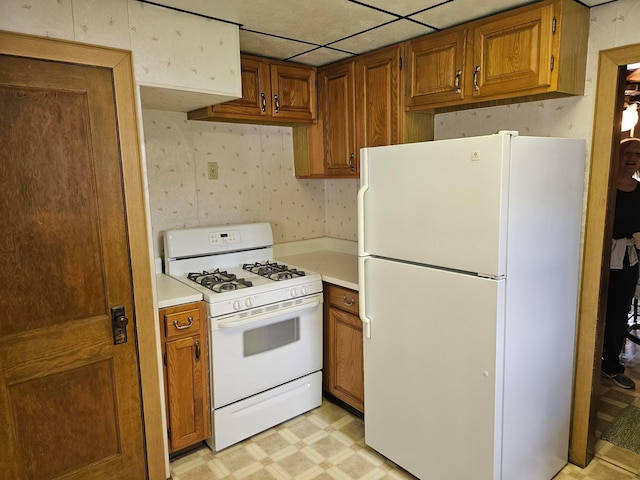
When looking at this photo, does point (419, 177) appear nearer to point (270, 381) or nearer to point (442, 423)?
point (442, 423)

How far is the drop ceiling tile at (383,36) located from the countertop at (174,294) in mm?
1589

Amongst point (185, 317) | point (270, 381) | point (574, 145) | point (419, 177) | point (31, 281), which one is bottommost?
point (270, 381)

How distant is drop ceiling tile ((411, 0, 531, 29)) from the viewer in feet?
6.40

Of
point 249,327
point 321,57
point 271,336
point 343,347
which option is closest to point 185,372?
point 249,327

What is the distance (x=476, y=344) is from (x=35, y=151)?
1.92 meters

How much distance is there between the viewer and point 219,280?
2594mm

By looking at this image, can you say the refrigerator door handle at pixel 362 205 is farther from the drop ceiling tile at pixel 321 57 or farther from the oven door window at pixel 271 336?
the drop ceiling tile at pixel 321 57

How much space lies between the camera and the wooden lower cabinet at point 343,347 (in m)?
2.63

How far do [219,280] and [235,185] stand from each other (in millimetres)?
789

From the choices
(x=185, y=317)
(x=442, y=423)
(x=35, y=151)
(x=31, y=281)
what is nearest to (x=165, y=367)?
(x=185, y=317)

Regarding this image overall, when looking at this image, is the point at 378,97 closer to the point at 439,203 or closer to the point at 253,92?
the point at 253,92

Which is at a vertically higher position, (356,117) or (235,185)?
(356,117)

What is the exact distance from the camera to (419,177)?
1925 mm

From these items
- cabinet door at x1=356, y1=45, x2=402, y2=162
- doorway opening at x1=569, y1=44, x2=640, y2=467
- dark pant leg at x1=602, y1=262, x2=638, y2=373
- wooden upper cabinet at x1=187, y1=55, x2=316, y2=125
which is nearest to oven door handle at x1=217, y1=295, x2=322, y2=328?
cabinet door at x1=356, y1=45, x2=402, y2=162
